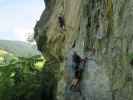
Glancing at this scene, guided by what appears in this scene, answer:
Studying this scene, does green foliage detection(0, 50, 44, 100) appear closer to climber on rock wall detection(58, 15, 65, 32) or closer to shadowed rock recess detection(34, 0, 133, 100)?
shadowed rock recess detection(34, 0, 133, 100)

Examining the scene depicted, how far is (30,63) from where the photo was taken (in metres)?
42.6

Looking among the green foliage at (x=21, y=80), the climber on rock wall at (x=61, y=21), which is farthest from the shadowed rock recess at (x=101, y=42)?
the green foliage at (x=21, y=80)

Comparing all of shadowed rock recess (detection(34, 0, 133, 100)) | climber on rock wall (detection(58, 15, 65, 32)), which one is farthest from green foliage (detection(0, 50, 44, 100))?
climber on rock wall (detection(58, 15, 65, 32))

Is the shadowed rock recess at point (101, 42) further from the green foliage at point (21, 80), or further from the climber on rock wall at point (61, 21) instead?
the green foliage at point (21, 80)

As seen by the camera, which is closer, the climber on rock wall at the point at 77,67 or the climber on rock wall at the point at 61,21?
the climber on rock wall at the point at 77,67

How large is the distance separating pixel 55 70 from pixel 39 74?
2.59 meters

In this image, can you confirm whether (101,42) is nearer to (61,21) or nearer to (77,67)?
(77,67)

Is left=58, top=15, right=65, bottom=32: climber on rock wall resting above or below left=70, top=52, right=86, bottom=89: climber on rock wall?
above

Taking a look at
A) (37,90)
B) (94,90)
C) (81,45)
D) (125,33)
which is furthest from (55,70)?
(125,33)

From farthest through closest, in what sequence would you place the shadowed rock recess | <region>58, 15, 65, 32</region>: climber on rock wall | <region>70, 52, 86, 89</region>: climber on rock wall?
1. <region>58, 15, 65, 32</region>: climber on rock wall
2. <region>70, 52, 86, 89</region>: climber on rock wall
3. the shadowed rock recess

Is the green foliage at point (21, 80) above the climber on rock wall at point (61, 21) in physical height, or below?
below

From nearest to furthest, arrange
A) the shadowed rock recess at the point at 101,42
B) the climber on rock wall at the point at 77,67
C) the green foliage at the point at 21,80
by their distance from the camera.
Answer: the shadowed rock recess at the point at 101,42 → the climber on rock wall at the point at 77,67 → the green foliage at the point at 21,80

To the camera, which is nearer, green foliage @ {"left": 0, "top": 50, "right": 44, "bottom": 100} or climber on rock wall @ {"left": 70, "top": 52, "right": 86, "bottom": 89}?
climber on rock wall @ {"left": 70, "top": 52, "right": 86, "bottom": 89}

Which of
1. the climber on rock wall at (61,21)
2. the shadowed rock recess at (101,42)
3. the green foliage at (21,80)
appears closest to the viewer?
the shadowed rock recess at (101,42)
